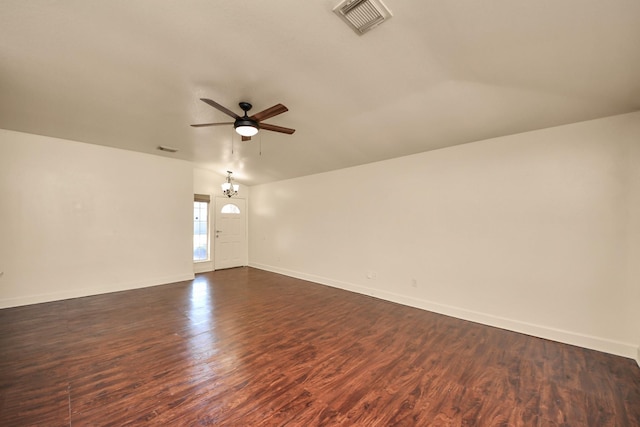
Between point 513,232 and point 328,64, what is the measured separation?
3.26m

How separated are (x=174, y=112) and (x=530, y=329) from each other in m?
5.72

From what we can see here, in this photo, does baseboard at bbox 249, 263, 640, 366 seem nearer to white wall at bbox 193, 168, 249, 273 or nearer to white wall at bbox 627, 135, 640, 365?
white wall at bbox 627, 135, 640, 365

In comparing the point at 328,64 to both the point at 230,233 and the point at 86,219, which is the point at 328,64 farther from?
the point at 230,233

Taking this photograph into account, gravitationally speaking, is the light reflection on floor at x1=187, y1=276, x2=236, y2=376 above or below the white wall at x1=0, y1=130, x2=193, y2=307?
below

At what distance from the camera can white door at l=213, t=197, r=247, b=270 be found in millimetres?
7359

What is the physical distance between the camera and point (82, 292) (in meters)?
4.71

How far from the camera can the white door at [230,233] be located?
736 centimetres

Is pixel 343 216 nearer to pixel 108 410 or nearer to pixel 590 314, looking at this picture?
pixel 590 314

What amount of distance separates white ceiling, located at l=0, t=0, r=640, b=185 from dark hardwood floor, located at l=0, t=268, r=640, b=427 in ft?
9.19

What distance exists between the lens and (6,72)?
2693mm

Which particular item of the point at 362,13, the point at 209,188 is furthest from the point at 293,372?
the point at 209,188

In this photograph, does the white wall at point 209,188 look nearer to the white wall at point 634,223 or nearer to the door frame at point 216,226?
the door frame at point 216,226

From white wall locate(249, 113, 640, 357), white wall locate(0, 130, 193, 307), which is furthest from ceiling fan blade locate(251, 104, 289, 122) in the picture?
white wall locate(0, 130, 193, 307)

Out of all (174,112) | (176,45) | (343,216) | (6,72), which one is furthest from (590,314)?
(6,72)
